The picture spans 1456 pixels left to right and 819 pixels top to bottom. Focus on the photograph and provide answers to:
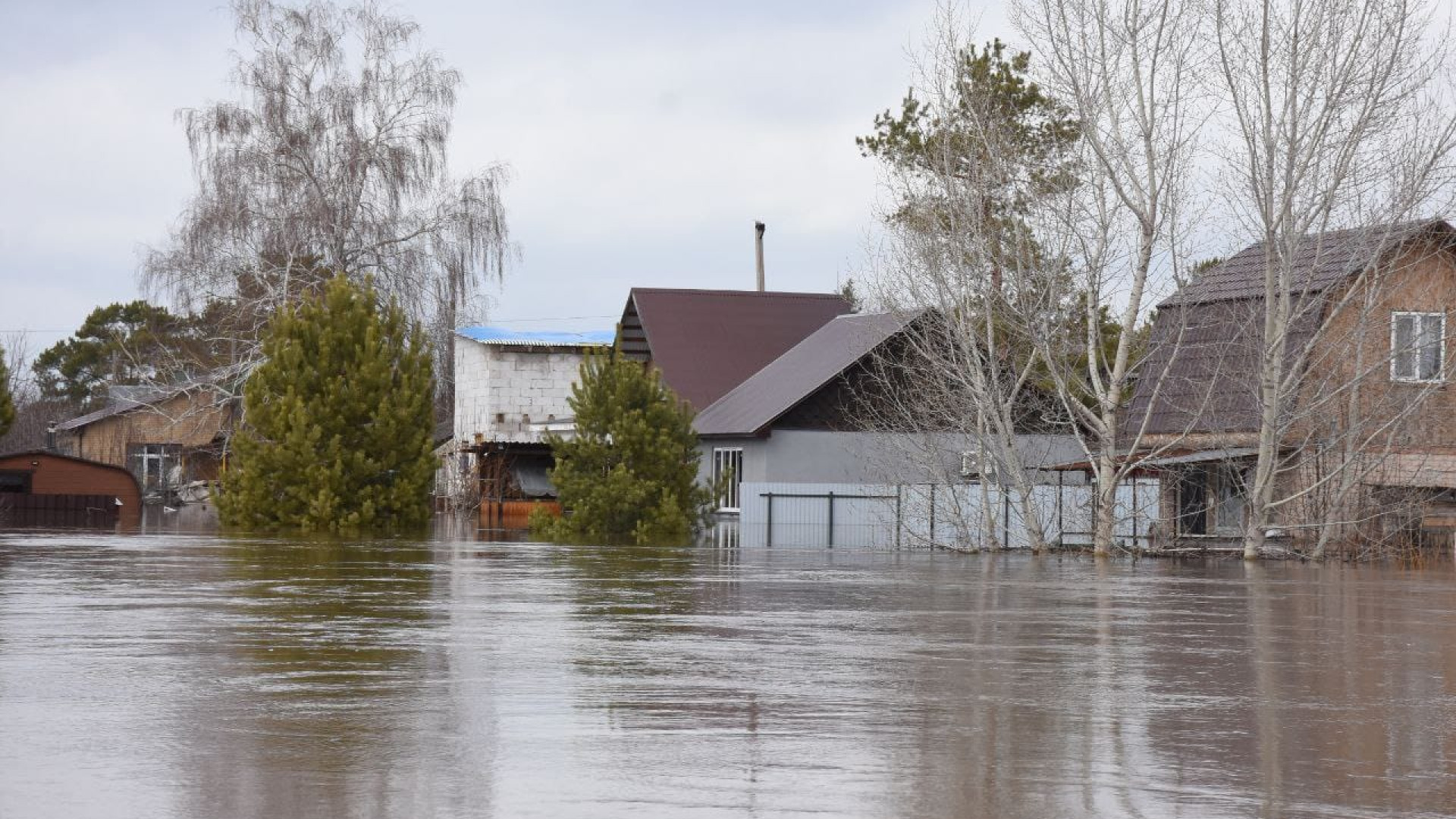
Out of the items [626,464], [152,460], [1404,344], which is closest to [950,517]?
[626,464]

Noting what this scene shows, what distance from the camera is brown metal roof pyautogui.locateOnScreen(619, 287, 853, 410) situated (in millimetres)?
50750

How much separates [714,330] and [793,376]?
7079 mm

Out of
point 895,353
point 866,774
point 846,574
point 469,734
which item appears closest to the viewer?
point 866,774

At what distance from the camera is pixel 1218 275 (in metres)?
32.3

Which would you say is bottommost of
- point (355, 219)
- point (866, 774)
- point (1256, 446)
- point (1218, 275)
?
point (866, 774)

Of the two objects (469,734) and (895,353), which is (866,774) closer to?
(469,734)

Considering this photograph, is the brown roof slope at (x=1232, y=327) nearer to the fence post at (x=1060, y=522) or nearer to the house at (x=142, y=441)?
the fence post at (x=1060, y=522)

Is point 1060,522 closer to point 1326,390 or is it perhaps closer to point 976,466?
point 976,466

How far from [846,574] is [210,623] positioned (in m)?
9.83

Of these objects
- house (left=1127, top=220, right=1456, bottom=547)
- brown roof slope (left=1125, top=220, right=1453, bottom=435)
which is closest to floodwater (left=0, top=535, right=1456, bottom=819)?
house (left=1127, top=220, right=1456, bottom=547)

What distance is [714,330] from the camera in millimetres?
52531

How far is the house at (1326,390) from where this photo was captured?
27531mm

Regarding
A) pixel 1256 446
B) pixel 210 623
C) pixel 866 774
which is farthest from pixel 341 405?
pixel 866 774

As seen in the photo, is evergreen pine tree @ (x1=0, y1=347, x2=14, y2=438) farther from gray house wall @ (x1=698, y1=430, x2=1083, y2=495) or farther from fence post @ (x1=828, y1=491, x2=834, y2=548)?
fence post @ (x1=828, y1=491, x2=834, y2=548)
